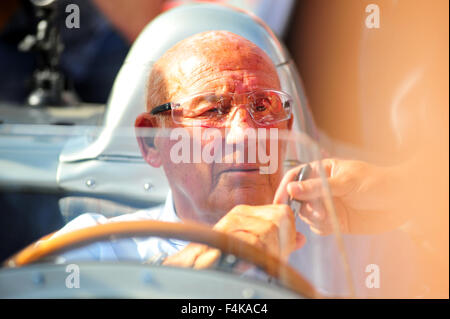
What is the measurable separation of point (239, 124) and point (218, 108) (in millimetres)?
47

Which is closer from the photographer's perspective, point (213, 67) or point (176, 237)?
point (176, 237)

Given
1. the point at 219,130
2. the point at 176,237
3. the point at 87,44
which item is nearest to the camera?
the point at 176,237

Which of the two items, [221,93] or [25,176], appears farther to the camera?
[25,176]

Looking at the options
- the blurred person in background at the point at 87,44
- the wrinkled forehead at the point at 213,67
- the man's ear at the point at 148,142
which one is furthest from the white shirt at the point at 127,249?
the blurred person in background at the point at 87,44

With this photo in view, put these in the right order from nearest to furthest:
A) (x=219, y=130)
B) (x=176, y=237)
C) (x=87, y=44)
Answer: (x=176, y=237), (x=219, y=130), (x=87, y=44)

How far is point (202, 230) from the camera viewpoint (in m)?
0.68

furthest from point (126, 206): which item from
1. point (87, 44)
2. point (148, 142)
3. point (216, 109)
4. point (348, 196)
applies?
point (87, 44)

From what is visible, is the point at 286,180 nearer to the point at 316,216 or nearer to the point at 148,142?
the point at 316,216

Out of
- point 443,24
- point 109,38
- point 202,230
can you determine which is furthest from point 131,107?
point 109,38

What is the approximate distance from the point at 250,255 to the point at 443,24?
1002 mm

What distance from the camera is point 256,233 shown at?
2.28 feet

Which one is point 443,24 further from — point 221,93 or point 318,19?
point 318,19

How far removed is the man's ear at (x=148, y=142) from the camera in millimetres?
826

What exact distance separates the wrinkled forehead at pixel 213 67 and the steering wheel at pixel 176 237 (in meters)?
0.25
